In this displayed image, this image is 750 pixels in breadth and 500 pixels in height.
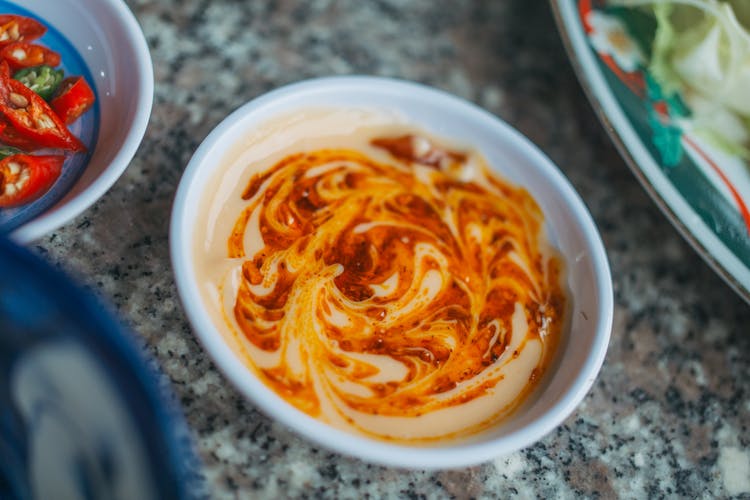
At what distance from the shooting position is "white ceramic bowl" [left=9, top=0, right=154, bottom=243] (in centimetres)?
121

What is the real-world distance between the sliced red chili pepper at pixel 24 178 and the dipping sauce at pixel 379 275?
23 centimetres

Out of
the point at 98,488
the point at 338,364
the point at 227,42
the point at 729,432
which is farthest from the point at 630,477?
the point at 227,42

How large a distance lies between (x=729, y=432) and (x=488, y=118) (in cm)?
68

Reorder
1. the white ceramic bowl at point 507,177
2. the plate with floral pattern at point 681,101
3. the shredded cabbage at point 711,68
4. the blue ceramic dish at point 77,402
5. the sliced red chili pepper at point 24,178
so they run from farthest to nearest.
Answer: the shredded cabbage at point 711,68 < the plate with floral pattern at point 681,101 < the sliced red chili pepper at point 24,178 < the white ceramic bowl at point 507,177 < the blue ceramic dish at point 77,402

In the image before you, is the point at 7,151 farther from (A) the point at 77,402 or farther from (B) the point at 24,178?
(A) the point at 77,402

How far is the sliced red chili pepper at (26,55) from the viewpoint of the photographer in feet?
4.29

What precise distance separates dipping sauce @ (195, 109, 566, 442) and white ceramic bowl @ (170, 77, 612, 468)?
0.02 meters

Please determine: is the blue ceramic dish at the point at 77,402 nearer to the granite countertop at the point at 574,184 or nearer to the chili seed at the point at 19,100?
the granite countertop at the point at 574,184

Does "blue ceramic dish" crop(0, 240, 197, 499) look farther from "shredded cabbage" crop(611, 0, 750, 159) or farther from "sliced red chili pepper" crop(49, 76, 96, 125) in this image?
"shredded cabbage" crop(611, 0, 750, 159)

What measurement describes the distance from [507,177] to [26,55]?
2.72 feet

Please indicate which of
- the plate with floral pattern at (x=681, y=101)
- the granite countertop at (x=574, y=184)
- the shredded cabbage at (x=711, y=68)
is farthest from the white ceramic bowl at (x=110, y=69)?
the shredded cabbage at (x=711, y=68)

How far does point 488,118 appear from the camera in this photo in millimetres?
1486

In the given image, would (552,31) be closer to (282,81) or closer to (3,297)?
(282,81)

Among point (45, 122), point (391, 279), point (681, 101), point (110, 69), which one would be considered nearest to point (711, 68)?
point (681, 101)
